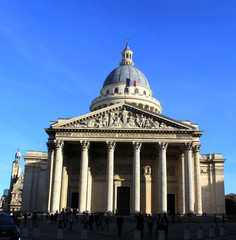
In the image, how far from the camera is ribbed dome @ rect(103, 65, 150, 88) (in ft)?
236

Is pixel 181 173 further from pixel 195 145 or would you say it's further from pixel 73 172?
pixel 73 172

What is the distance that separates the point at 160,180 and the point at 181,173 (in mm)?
4449

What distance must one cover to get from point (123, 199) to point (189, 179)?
39.1ft

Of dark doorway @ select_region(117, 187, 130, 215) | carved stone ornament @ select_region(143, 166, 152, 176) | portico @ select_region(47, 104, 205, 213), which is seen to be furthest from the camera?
carved stone ornament @ select_region(143, 166, 152, 176)

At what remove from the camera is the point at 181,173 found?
45688 mm

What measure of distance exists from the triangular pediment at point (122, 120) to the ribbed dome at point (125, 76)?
26679mm

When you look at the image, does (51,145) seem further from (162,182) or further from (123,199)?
(162,182)

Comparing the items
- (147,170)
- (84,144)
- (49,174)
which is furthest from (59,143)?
(147,170)

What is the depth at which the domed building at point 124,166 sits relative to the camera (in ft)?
142

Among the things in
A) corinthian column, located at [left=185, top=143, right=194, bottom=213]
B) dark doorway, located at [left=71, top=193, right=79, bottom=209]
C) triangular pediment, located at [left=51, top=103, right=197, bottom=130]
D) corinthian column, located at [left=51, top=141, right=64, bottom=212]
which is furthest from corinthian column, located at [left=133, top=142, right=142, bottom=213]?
dark doorway, located at [left=71, top=193, right=79, bottom=209]

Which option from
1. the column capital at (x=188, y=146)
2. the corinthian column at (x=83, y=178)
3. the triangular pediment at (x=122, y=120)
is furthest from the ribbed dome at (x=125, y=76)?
the column capital at (x=188, y=146)

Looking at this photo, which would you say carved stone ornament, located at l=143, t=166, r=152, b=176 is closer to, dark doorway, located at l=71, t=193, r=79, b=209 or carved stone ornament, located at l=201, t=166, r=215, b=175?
carved stone ornament, located at l=201, t=166, r=215, b=175

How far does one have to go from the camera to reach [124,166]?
166ft

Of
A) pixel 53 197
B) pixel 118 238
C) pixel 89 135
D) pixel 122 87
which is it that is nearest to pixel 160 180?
pixel 89 135
